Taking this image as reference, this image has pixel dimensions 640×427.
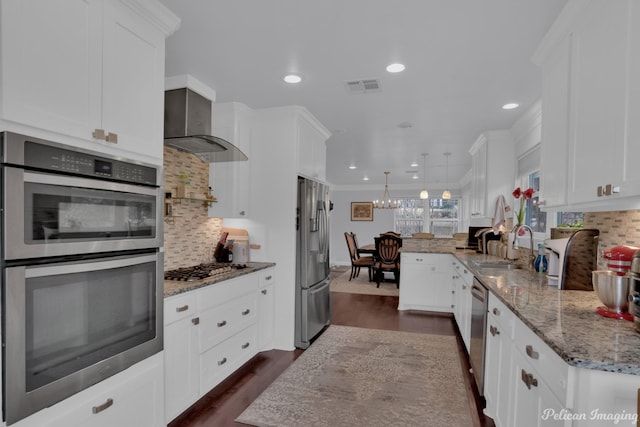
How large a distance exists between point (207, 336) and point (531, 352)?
79.7 inches

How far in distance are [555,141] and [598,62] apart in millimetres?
543

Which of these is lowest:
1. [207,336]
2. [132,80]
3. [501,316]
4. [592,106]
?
[207,336]

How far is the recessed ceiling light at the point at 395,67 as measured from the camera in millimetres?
2498

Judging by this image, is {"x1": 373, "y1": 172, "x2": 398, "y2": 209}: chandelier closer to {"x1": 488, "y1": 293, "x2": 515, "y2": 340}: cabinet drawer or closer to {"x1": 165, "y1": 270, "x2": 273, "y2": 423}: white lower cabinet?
{"x1": 165, "y1": 270, "x2": 273, "y2": 423}: white lower cabinet

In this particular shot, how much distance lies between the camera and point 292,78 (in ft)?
9.06

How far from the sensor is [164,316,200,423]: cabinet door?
2.14 metres

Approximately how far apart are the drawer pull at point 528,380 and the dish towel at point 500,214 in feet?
9.27

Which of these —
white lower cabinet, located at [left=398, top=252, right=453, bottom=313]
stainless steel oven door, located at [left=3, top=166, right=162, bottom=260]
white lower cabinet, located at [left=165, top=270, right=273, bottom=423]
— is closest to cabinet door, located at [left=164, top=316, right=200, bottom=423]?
white lower cabinet, located at [left=165, top=270, right=273, bottom=423]

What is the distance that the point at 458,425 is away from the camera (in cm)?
220

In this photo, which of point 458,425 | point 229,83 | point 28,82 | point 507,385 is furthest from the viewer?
point 229,83

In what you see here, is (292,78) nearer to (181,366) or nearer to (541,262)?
(181,366)

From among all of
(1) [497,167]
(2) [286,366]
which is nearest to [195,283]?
(2) [286,366]

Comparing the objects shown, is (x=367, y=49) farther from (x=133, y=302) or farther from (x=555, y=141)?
(x=133, y=302)

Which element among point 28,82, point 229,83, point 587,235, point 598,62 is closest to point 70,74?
point 28,82
